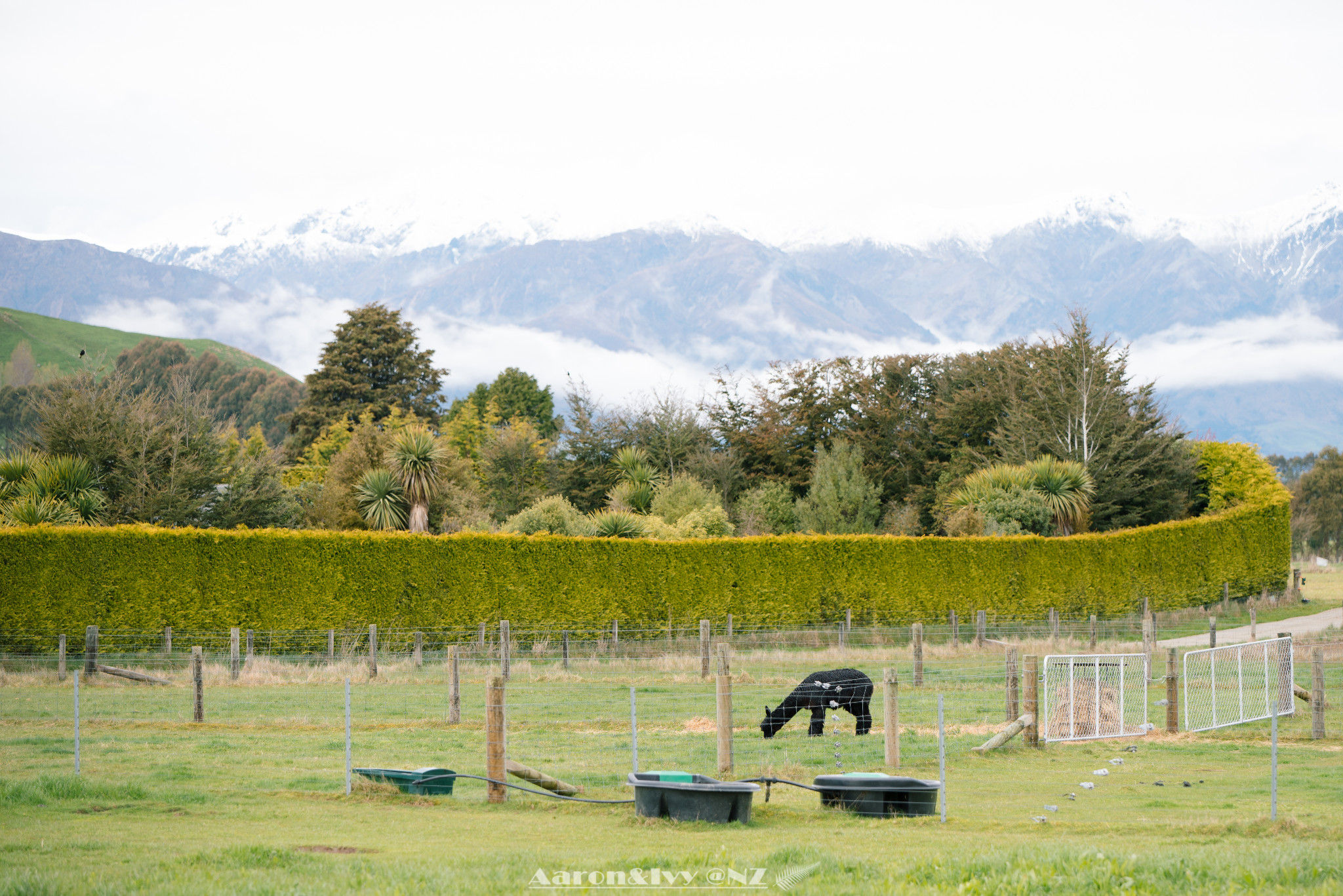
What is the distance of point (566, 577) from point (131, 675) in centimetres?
1129

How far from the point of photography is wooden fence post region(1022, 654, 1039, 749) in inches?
527

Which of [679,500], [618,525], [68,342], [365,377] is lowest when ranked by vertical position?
[618,525]

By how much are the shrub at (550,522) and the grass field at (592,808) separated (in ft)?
42.9

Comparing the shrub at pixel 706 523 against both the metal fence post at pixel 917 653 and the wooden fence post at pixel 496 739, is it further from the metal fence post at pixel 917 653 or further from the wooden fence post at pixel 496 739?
the wooden fence post at pixel 496 739

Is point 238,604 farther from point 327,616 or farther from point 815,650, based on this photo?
point 815,650

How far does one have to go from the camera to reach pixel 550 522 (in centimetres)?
3291

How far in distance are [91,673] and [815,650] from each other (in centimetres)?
1583

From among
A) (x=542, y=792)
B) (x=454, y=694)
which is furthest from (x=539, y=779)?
(x=454, y=694)

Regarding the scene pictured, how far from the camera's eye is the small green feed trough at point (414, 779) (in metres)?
10.7

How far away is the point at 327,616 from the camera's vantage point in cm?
2628

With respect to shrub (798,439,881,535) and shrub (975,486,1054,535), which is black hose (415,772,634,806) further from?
shrub (798,439,881,535)

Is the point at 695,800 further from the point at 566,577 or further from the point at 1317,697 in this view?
the point at 566,577

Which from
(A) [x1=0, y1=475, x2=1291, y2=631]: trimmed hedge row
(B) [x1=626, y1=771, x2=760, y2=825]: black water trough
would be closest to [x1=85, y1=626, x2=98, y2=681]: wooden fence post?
(A) [x1=0, y1=475, x2=1291, y2=631]: trimmed hedge row

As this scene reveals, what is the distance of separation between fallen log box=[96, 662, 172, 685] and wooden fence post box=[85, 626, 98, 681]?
0.34 ft
